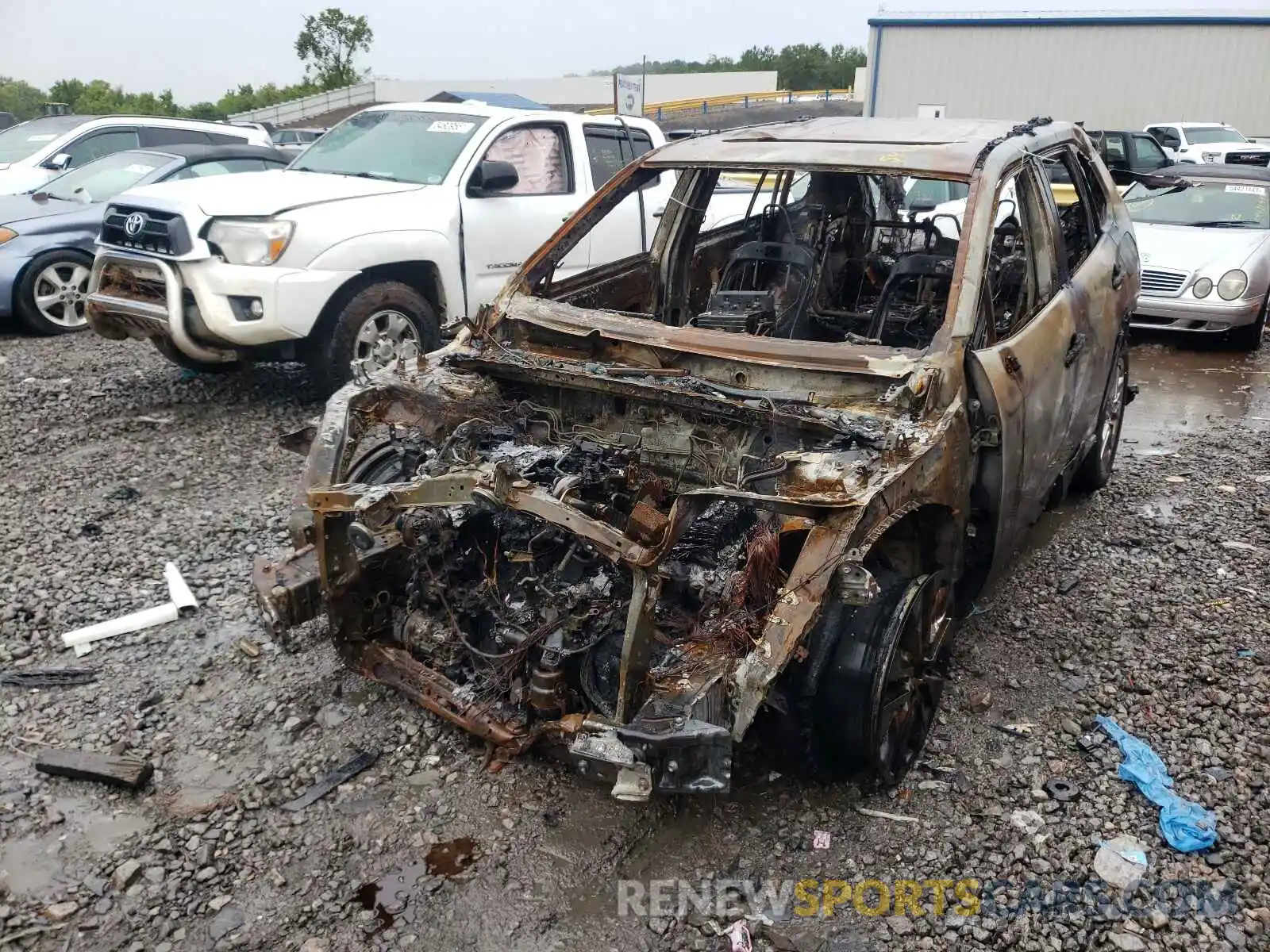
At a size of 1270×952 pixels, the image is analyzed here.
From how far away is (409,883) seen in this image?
274cm

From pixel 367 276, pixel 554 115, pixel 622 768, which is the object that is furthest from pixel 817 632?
pixel 554 115

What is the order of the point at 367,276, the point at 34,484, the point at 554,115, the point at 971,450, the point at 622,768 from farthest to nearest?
the point at 554,115 → the point at 367,276 → the point at 34,484 → the point at 971,450 → the point at 622,768

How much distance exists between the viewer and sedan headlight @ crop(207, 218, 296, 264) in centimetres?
588

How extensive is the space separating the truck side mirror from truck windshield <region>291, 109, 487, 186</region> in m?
0.22

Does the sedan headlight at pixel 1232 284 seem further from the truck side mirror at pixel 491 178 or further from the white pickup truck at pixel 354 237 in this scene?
the truck side mirror at pixel 491 178

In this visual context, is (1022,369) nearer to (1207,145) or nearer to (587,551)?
(587,551)

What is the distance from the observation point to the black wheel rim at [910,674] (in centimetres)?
288

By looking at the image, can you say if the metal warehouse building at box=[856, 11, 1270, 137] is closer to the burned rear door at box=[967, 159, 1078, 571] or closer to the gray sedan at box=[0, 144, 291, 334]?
the gray sedan at box=[0, 144, 291, 334]

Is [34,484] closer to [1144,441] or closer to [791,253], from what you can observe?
[791,253]

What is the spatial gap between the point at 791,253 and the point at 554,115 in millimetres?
3389

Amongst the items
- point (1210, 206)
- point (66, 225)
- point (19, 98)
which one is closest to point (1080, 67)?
point (1210, 206)

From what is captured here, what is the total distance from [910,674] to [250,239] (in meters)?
4.68

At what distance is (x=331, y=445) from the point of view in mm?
3377

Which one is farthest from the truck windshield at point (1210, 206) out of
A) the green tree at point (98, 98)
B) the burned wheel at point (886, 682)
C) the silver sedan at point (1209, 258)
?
the green tree at point (98, 98)
